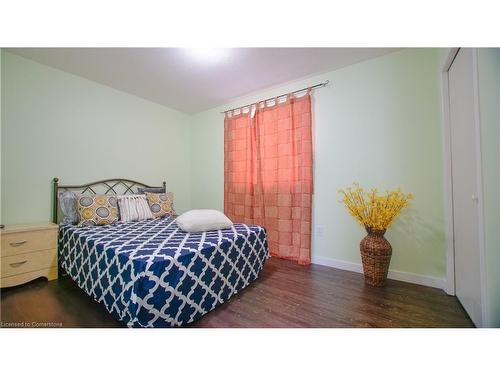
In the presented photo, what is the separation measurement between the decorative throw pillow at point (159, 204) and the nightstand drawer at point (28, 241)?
3.19 ft

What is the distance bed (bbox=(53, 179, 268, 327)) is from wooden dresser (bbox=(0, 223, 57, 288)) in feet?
0.32

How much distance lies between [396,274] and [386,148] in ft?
4.21

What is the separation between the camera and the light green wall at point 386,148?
5.82 feet

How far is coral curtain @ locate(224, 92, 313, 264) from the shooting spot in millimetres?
2381

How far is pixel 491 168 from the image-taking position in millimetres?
1038

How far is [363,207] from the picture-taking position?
6.12 feet

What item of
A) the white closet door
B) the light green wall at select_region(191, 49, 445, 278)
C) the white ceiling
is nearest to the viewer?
the white closet door

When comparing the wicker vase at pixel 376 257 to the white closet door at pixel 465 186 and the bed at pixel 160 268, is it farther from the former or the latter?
the bed at pixel 160 268

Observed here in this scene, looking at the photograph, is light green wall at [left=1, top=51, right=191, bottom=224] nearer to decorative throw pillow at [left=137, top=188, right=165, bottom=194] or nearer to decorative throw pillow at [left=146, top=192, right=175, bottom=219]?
decorative throw pillow at [left=137, top=188, right=165, bottom=194]

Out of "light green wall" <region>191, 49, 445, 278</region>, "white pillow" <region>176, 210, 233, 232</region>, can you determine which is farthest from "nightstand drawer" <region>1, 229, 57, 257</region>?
"light green wall" <region>191, 49, 445, 278</region>

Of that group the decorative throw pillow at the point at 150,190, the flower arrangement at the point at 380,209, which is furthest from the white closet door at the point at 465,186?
the decorative throw pillow at the point at 150,190

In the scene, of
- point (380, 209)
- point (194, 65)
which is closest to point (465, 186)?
point (380, 209)
